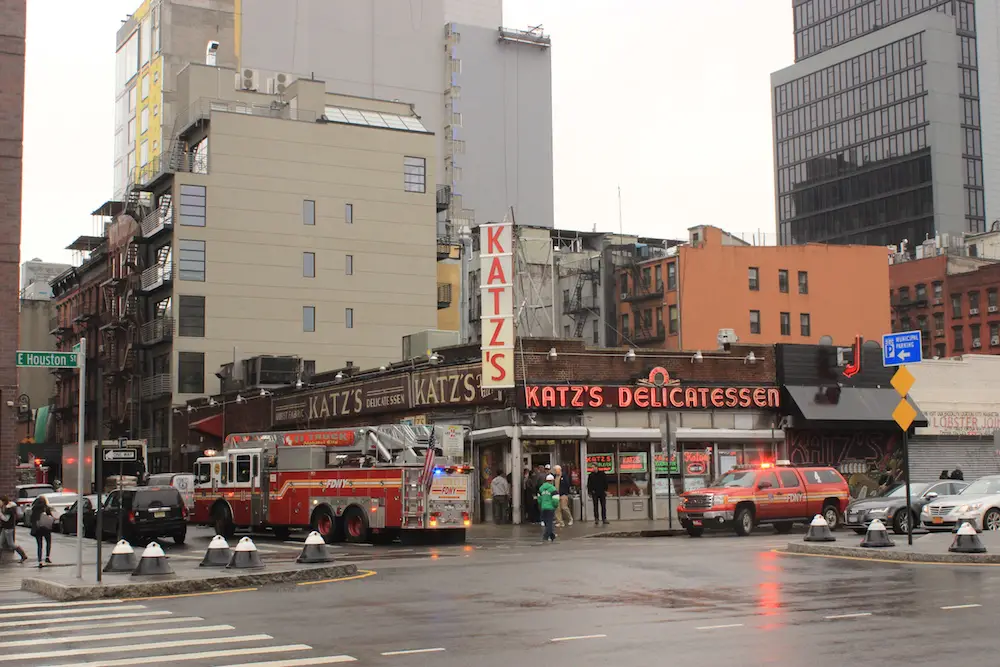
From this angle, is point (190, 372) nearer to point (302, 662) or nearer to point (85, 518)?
point (85, 518)

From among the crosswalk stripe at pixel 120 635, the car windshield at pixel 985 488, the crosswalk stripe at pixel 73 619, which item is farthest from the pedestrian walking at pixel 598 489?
the crosswalk stripe at pixel 120 635

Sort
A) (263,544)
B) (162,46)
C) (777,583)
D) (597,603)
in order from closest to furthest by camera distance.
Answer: (597,603) → (777,583) → (263,544) → (162,46)

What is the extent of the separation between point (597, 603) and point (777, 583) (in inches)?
142

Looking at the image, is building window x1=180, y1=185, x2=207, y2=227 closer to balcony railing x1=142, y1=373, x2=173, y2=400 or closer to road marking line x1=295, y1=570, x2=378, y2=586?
balcony railing x1=142, y1=373, x2=173, y2=400

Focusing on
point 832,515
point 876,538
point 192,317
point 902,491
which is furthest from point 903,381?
point 192,317

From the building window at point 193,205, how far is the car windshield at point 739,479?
4277 centimetres

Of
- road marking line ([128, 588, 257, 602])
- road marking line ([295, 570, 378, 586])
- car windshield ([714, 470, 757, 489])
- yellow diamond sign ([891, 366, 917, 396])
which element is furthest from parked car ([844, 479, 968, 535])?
road marking line ([128, 588, 257, 602])

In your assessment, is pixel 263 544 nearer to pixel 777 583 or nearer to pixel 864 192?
pixel 777 583

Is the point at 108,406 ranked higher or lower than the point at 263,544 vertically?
higher

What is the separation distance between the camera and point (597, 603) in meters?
16.5

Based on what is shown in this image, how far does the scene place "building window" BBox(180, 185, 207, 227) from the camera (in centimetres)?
6819

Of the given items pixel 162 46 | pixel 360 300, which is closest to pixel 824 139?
pixel 162 46

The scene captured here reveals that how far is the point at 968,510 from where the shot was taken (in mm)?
30609

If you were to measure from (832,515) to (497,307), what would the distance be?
12753mm
